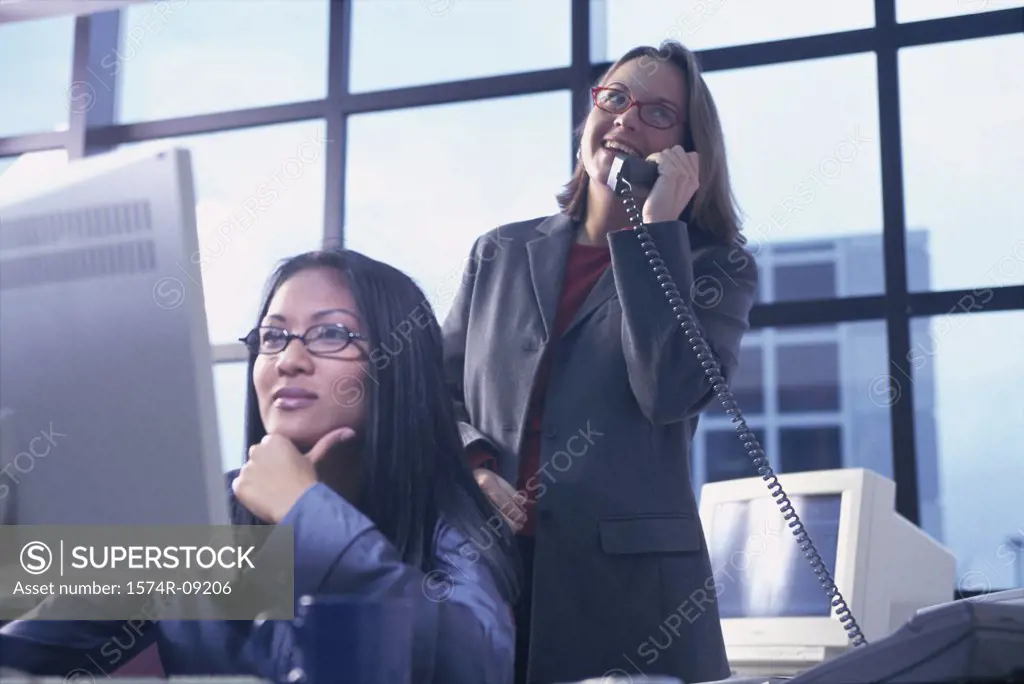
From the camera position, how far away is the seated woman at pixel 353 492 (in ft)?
3.88

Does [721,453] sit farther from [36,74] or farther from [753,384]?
[36,74]

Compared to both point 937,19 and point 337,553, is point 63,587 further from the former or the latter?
point 937,19

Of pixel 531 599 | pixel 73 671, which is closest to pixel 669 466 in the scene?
pixel 531 599

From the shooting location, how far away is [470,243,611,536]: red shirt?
1.73 m

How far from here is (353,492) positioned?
1.38 metres

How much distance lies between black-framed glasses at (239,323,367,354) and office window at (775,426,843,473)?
35153 mm

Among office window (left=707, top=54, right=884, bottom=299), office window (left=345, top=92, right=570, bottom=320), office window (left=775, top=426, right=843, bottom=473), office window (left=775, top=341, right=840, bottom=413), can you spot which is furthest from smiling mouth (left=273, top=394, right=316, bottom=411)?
office window (left=775, top=341, right=840, bottom=413)

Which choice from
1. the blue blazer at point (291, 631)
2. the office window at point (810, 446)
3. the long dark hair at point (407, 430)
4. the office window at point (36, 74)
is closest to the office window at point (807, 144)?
the long dark hair at point (407, 430)

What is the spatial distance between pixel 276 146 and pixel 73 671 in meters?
3.25

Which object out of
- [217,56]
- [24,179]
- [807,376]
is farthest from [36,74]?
[807,376]

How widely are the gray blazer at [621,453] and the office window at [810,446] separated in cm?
3467

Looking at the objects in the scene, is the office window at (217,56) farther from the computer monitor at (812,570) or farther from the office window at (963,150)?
the computer monitor at (812,570)

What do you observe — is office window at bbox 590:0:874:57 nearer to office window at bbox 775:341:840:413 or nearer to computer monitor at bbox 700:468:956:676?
computer monitor at bbox 700:468:956:676

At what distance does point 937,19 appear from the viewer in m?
3.61
